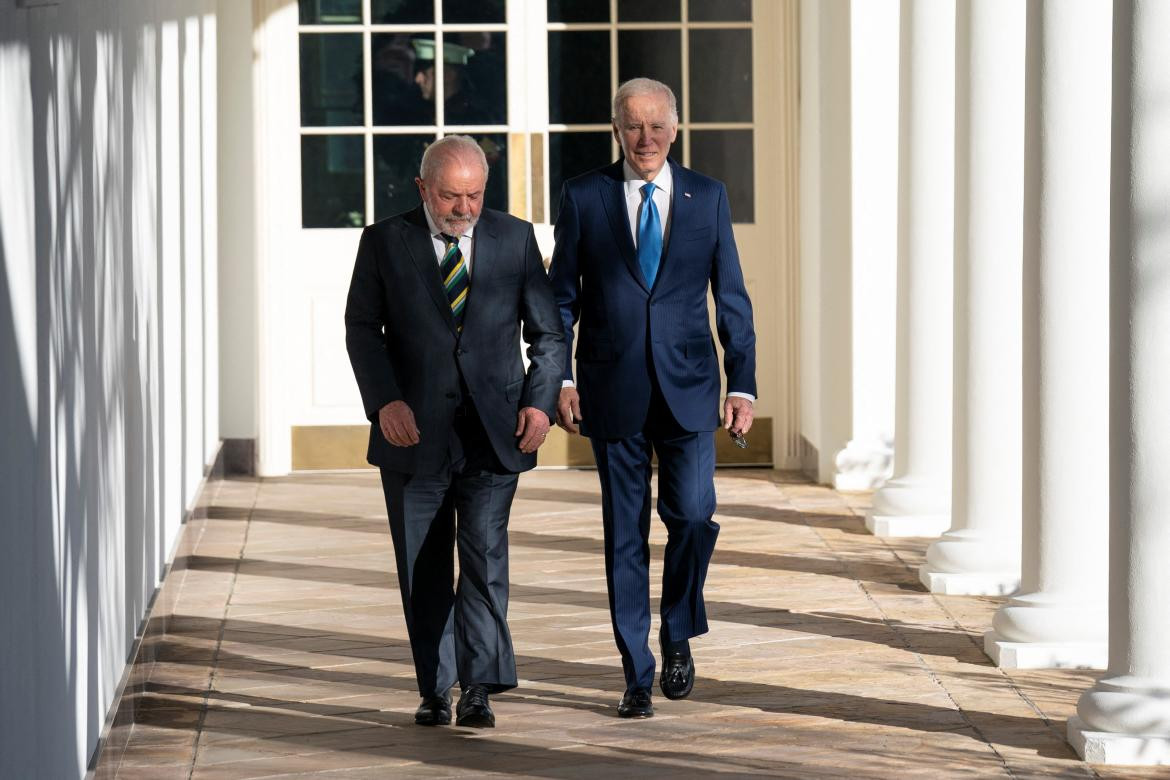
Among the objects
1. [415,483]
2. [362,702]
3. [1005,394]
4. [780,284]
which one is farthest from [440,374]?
[780,284]

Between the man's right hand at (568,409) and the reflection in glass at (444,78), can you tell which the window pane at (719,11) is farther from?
the man's right hand at (568,409)

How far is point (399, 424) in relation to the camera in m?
4.38

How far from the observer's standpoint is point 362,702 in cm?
492

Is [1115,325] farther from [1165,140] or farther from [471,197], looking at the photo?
[471,197]

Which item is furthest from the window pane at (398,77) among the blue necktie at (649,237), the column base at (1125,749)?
the column base at (1125,749)

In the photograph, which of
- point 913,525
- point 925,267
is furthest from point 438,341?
point 913,525

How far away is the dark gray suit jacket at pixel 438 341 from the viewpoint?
4426 mm

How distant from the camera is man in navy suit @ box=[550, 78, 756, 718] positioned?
4602mm

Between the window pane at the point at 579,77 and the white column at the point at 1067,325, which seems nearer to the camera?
the white column at the point at 1067,325

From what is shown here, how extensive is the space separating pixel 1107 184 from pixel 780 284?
4.73 m

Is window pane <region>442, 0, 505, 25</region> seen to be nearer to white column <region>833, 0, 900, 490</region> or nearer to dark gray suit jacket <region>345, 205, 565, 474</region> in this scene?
white column <region>833, 0, 900, 490</region>

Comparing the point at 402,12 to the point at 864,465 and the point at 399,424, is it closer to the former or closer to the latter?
the point at 864,465

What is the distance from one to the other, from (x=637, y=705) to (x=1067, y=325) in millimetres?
1551

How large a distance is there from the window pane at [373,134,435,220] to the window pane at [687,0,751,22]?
1.49 m
